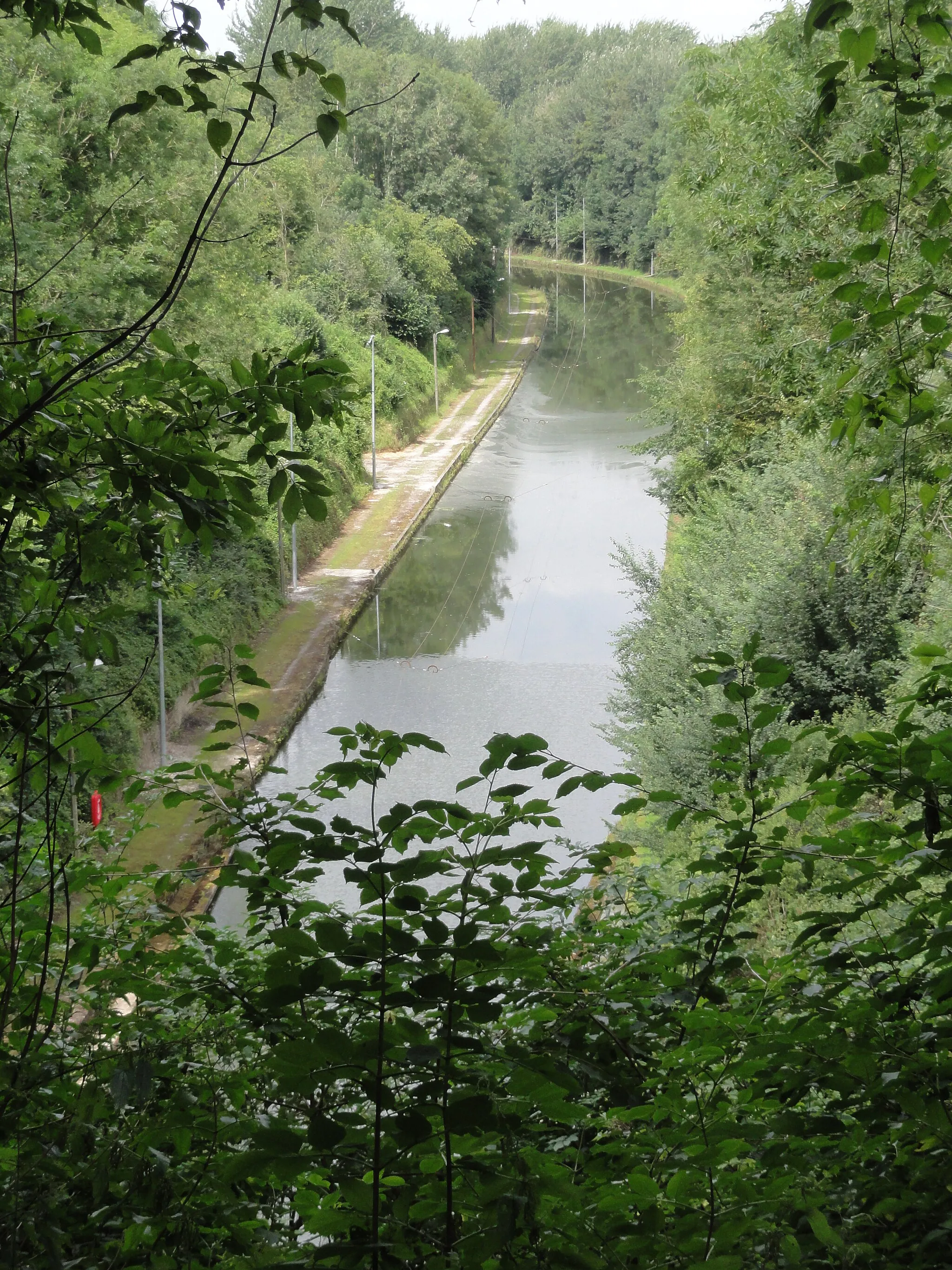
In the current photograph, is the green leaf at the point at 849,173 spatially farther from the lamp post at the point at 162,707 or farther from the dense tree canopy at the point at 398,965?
the lamp post at the point at 162,707

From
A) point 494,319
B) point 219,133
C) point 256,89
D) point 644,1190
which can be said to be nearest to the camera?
point 644,1190

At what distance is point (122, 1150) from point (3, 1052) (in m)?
0.25

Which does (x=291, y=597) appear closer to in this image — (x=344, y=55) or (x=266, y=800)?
(x=266, y=800)

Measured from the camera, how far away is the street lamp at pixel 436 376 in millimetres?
34603

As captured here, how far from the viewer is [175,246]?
60.5 ft

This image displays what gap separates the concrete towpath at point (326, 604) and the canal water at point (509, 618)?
350 mm

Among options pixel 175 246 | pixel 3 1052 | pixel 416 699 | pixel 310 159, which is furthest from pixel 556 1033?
pixel 310 159

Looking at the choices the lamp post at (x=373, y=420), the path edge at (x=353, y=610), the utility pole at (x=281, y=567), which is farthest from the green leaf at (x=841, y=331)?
the lamp post at (x=373, y=420)

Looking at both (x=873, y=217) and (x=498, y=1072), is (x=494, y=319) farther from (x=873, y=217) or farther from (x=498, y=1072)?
(x=498, y=1072)

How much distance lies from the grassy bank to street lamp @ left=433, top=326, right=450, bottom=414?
21502 millimetres

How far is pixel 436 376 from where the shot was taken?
116 feet

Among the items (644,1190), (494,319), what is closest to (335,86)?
(644,1190)

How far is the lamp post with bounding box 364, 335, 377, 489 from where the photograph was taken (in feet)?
85.3

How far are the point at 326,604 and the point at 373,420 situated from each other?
568 cm
